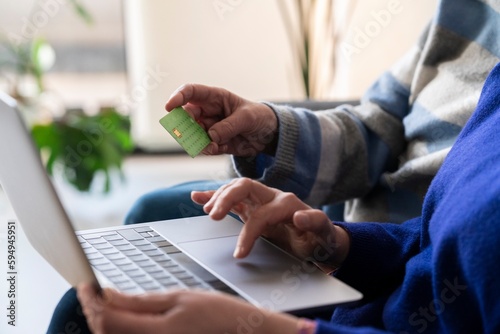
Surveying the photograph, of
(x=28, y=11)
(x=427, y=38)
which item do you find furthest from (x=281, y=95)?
(x=427, y=38)

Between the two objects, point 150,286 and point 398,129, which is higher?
point 150,286

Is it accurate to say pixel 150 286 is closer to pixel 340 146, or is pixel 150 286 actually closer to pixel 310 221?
pixel 310 221

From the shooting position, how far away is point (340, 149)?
1.13 meters

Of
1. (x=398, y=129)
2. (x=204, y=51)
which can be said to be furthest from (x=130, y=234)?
(x=204, y=51)

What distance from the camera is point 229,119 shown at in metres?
1.00

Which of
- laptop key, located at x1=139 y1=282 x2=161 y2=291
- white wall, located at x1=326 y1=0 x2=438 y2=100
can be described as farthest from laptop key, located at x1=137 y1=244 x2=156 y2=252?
white wall, located at x1=326 y1=0 x2=438 y2=100

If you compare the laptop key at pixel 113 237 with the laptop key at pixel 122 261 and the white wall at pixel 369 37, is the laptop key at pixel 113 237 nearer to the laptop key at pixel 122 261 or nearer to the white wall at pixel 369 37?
the laptop key at pixel 122 261

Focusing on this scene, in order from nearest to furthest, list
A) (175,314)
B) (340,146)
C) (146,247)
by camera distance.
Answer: (175,314), (146,247), (340,146)

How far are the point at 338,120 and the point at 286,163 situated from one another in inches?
5.7

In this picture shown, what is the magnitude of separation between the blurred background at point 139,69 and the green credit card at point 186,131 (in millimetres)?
1232

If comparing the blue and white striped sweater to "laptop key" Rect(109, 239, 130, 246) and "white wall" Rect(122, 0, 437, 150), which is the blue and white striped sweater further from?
"white wall" Rect(122, 0, 437, 150)

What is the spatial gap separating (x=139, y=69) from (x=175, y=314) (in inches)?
87.3

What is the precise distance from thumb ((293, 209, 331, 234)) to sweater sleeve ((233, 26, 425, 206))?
0.94ft

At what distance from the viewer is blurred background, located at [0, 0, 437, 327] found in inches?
90.4
